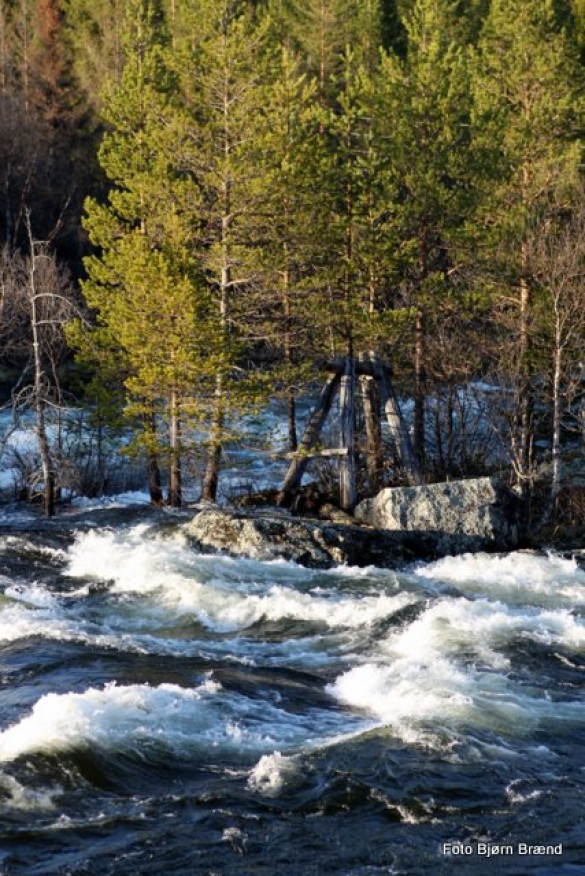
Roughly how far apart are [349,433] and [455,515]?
11.8 ft

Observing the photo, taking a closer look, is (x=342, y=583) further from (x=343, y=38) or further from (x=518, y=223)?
(x=343, y=38)

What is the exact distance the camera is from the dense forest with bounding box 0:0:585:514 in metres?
22.0

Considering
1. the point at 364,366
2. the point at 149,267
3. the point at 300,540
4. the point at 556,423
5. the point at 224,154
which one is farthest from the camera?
the point at 364,366

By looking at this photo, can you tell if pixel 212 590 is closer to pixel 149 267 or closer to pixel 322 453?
pixel 322 453

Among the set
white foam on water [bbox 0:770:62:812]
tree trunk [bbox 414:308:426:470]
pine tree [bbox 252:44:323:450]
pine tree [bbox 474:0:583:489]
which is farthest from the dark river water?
pine tree [bbox 474:0:583:489]

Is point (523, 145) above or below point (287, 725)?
above

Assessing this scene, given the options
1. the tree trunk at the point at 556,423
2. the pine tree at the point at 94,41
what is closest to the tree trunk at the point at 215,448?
the tree trunk at the point at 556,423

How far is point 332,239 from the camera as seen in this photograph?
74.6 ft

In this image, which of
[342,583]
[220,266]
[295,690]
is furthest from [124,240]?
[295,690]

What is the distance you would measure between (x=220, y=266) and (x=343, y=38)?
1281 inches

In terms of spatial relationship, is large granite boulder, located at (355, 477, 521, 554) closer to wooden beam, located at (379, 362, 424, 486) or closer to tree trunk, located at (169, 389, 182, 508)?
wooden beam, located at (379, 362, 424, 486)

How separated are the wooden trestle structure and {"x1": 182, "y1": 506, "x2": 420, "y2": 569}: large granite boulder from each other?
109 inches

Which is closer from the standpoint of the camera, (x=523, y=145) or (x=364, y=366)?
(x=364, y=366)

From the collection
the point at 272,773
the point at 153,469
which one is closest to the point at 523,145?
the point at 153,469
